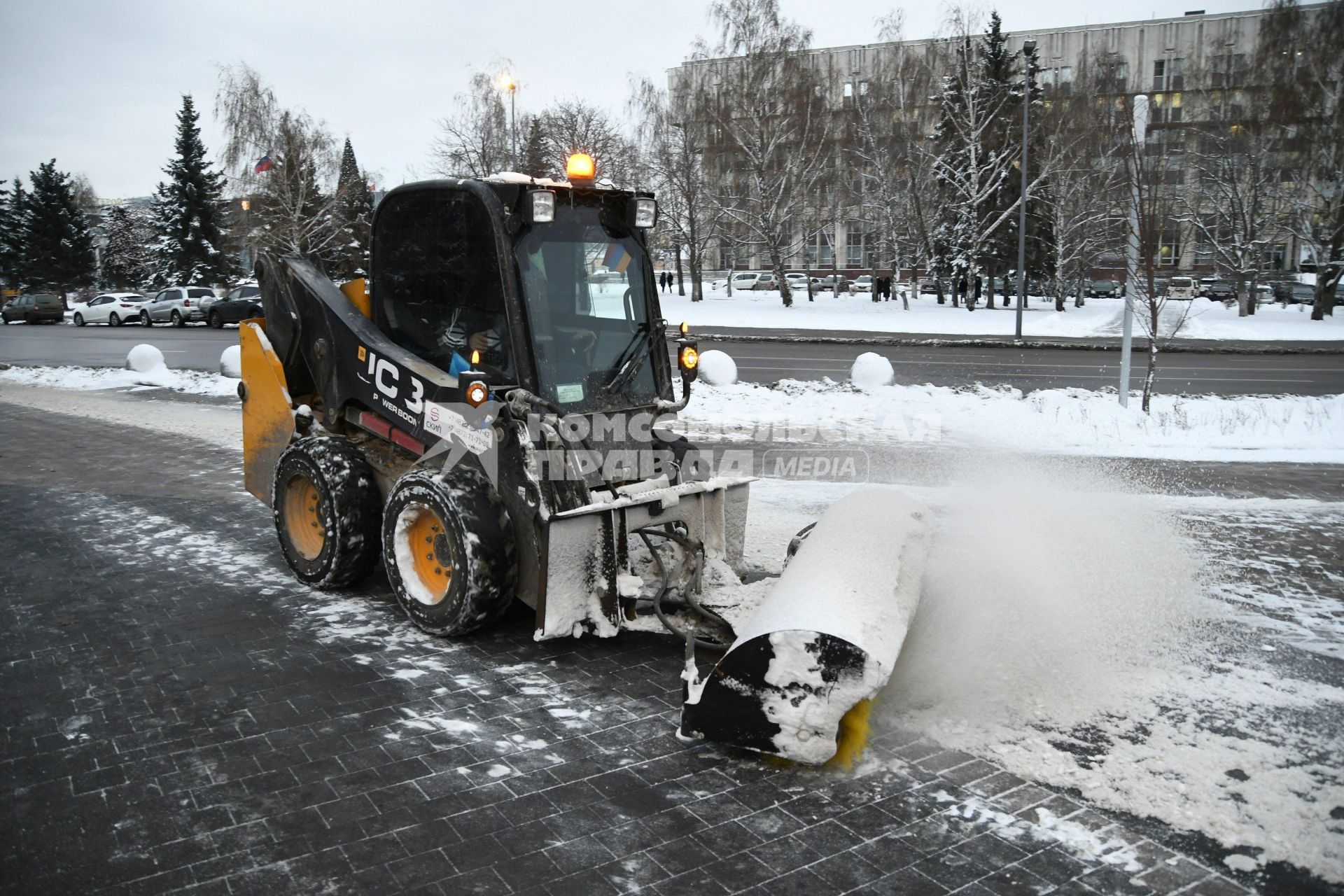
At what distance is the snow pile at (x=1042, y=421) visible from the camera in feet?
38.0

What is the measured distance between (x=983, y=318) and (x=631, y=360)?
1441 inches

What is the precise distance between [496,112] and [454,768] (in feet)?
160

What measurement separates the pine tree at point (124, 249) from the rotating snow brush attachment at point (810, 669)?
240 ft

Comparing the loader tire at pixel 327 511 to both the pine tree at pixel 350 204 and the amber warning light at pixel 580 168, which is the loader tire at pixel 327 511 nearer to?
the amber warning light at pixel 580 168

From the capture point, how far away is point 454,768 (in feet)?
13.8

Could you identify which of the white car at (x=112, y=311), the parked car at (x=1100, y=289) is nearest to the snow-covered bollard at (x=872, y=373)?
the white car at (x=112, y=311)

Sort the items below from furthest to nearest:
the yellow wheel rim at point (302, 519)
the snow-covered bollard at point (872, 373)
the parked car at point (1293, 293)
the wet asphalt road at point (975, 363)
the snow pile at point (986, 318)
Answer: the parked car at point (1293, 293) < the snow pile at point (986, 318) < the wet asphalt road at point (975, 363) < the snow-covered bollard at point (872, 373) < the yellow wheel rim at point (302, 519)

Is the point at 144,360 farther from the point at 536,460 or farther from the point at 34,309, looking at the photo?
the point at 34,309

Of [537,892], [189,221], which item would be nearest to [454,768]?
[537,892]

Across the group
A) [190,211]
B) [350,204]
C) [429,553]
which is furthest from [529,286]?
[190,211]

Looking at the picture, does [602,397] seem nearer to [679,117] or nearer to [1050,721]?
[1050,721]

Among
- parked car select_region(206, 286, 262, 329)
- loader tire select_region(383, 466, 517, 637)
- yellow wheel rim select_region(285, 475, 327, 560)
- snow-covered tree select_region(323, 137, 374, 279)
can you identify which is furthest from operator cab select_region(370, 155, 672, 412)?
snow-covered tree select_region(323, 137, 374, 279)

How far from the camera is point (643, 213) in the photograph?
5926 mm

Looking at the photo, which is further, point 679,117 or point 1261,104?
point 679,117
